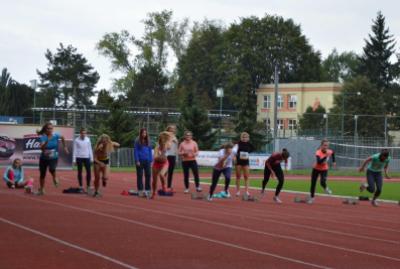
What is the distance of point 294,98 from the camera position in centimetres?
9506

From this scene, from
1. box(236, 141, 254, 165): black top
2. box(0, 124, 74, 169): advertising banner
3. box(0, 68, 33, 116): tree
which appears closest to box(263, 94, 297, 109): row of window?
box(0, 68, 33, 116): tree

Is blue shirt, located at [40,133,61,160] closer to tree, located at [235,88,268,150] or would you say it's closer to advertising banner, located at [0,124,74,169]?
advertising banner, located at [0,124,74,169]

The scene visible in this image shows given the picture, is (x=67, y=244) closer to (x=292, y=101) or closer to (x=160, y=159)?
(x=160, y=159)

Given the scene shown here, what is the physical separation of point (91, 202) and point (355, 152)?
3820cm

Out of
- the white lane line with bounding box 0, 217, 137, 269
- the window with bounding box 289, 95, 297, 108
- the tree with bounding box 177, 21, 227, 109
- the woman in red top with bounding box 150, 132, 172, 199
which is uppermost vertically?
the tree with bounding box 177, 21, 227, 109

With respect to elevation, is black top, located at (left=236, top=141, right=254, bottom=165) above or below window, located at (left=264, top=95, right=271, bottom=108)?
below

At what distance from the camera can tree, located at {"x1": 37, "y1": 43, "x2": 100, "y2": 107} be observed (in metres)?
119

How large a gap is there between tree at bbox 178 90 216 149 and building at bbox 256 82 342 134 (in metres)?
35.4

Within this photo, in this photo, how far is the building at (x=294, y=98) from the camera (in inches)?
3666

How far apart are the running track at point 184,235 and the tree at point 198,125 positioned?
35.3 metres

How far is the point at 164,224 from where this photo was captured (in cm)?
1506

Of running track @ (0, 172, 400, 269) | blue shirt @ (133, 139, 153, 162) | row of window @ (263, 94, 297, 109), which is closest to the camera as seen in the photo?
running track @ (0, 172, 400, 269)

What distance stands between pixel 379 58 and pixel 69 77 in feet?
139

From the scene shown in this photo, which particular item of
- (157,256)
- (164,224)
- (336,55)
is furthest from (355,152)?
(336,55)
